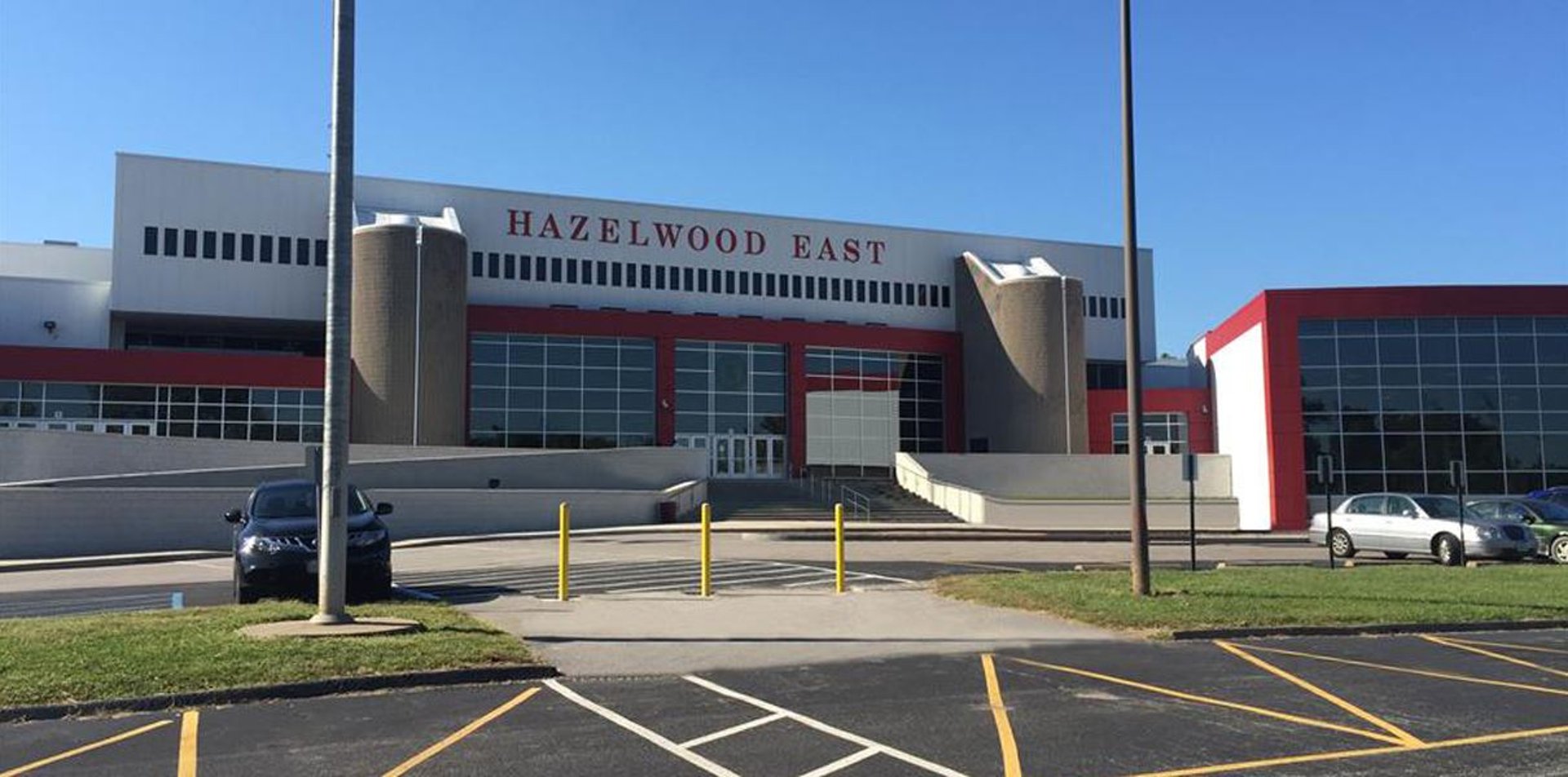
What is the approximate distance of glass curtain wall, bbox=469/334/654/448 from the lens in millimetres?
47969

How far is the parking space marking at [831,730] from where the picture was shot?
634cm

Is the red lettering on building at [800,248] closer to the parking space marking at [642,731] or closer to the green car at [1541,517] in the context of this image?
the green car at [1541,517]

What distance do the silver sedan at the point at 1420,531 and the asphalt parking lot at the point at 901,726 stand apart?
13.4 m

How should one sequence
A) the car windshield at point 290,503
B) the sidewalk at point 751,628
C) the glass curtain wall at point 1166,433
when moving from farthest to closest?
1. the glass curtain wall at point 1166,433
2. the car windshield at point 290,503
3. the sidewalk at point 751,628

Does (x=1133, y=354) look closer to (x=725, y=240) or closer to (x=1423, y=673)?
(x=1423, y=673)

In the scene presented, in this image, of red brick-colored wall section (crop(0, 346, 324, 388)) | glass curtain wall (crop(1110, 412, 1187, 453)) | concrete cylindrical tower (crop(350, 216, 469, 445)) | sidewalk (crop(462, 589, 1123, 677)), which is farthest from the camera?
glass curtain wall (crop(1110, 412, 1187, 453))

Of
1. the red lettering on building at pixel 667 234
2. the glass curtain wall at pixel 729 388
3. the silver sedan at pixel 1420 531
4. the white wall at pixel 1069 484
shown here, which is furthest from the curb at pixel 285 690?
the red lettering on building at pixel 667 234

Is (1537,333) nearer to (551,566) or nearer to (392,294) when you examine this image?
(551,566)

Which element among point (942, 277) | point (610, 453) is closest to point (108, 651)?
point (610, 453)

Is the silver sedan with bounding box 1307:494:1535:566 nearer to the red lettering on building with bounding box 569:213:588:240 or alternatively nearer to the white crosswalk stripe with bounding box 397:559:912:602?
the white crosswalk stripe with bounding box 397:559:912:602

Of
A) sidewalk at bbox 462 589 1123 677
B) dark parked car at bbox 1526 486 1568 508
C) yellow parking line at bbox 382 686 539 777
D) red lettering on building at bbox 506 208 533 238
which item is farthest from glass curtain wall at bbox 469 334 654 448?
yellow parking line at bbox 382 686 539 777

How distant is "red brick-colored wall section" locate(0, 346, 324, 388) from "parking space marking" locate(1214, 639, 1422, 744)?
131 ft

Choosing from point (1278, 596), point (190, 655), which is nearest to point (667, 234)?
point (1278, 596)

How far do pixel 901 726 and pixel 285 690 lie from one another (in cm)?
439
